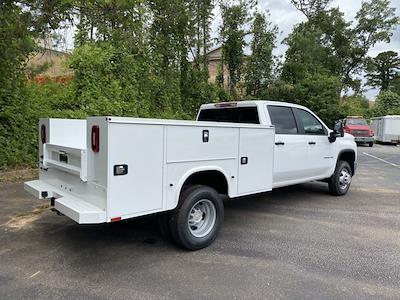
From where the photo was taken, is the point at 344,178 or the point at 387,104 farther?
the point at 387,104

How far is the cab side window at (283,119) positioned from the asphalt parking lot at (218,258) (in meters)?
1.45

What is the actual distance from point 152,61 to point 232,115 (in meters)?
9.26

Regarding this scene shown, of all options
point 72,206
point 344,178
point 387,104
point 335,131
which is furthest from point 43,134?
point 387,104

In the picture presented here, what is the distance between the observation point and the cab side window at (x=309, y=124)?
6.92 meters

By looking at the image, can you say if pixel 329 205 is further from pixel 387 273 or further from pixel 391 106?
pixel 391 106

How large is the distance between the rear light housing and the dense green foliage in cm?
493

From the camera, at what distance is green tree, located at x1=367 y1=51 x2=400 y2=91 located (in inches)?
2218

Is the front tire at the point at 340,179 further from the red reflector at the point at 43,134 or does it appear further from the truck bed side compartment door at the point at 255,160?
the red reflector at the point at 43,134

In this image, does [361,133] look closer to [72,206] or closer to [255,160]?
[255,160]

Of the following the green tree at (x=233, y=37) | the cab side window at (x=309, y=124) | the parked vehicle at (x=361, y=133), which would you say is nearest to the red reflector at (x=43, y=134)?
the cab side window at (x=309, y=124)

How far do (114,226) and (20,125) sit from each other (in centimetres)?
505

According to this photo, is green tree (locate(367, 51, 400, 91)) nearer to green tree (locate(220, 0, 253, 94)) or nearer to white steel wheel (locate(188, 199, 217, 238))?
green tree (locate(220, 0, 253, 94))

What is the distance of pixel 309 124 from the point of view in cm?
710

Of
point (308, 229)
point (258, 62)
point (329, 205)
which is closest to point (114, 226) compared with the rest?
point (308, 229)
